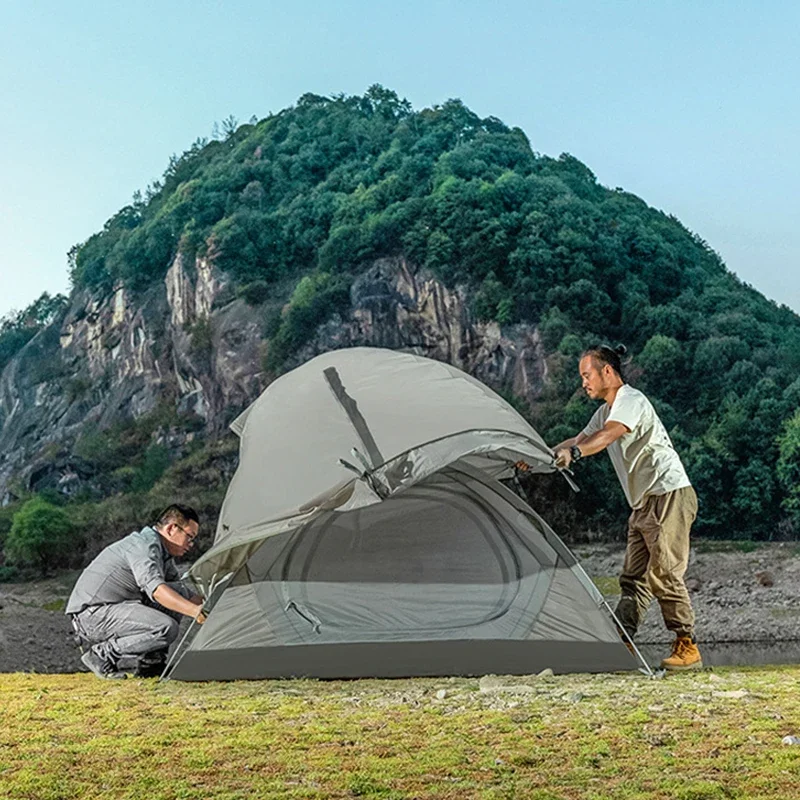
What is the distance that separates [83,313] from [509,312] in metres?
35.7

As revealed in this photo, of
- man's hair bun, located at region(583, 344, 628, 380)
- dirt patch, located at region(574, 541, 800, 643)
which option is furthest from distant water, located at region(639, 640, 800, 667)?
man's hair bun, located at region(583, 344, 628, 380)

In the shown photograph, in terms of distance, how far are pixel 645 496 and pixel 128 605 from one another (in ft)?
13.4

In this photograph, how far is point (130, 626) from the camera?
334 inches

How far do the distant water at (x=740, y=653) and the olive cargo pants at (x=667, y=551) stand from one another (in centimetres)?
442

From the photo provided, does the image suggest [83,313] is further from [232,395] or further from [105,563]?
[105,563]

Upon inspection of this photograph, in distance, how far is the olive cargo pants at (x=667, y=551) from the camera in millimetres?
8039

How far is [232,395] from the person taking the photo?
62969 millimetres

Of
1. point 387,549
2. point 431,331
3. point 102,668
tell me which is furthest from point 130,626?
point 431,331

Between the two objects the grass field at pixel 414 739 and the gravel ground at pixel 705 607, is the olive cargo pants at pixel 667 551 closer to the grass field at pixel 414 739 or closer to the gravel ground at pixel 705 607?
the grass field at pixel 414 739

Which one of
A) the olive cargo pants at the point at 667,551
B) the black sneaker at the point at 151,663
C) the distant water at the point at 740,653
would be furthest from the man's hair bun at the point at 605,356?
the distant water at the point at 740,653

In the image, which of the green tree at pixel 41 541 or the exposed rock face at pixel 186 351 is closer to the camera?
the green tree at pixel 41 541

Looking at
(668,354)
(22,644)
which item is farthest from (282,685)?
(668,354)

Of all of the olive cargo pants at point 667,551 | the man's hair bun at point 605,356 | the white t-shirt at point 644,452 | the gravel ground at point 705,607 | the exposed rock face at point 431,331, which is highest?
the exposed rock face at point 431,331

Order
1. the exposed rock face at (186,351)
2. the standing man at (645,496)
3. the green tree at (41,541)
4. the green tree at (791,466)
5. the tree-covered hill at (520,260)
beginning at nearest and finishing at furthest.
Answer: the standing man at (645,496)
the green tree at (791,466)
the tree-covered hill at (520,260)
the green tree at (41,541)
the exposed rock face at (186,351)
